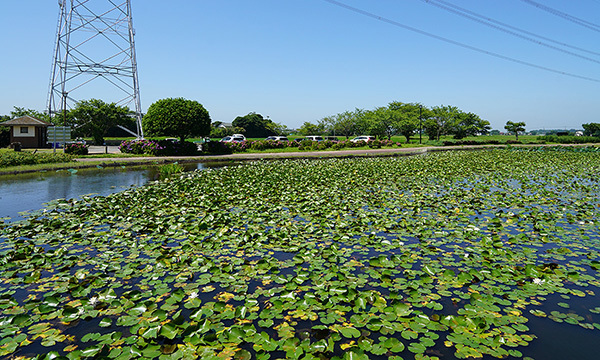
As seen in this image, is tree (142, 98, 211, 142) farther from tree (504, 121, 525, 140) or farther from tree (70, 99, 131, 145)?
tree (504, 121, 525, 140)

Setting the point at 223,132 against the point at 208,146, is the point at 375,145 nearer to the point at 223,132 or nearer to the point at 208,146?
the point at 208,146

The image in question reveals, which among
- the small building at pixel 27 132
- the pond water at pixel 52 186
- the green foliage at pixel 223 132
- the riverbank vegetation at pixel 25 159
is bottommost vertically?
the pond water at pixel 52 186

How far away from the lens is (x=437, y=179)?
14172mm

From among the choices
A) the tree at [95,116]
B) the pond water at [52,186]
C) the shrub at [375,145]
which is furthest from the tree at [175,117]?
the tree at [95,116]

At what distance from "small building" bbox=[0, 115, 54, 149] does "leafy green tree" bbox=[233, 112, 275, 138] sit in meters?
53.7

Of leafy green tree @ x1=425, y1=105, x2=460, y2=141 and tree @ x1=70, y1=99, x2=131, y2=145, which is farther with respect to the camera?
leafy green tree @ x1=425, y1=105, x2=460, y2=141

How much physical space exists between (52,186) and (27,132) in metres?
28.8

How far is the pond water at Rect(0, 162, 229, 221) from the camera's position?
9.45 metres

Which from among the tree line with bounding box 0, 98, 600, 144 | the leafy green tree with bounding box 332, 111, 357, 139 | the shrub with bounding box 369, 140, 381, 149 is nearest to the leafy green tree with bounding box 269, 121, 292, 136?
the tree line with bounding box 0, 98, 600, 144

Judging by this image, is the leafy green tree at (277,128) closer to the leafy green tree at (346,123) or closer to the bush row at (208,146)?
the leafy green tree at (346,123)

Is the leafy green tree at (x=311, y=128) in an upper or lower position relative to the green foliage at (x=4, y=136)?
upper

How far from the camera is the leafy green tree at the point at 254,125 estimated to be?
3415 inches

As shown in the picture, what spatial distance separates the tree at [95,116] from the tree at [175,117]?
2444 cm

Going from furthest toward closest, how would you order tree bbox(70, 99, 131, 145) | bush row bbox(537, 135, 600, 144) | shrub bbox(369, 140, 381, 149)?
bush row bbox(537, 135, 600, 144) → tree bbox(70, 99, 131, 145) → shrub bbox(369, 140, 381, 149)
